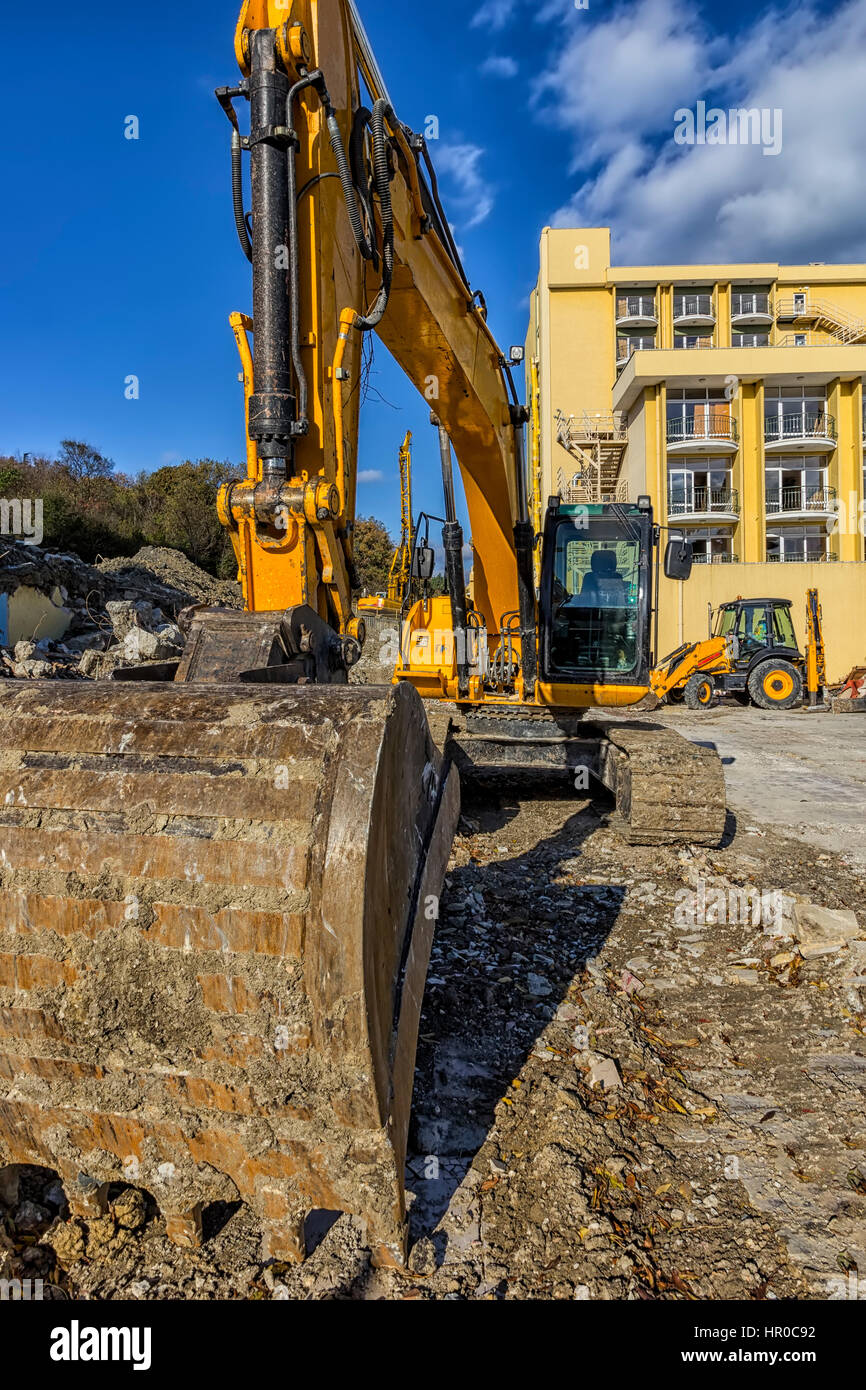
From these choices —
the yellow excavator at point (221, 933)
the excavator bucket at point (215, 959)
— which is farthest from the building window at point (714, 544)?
the excavator bucket at point (215, 959)

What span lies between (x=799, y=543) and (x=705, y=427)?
5.75m

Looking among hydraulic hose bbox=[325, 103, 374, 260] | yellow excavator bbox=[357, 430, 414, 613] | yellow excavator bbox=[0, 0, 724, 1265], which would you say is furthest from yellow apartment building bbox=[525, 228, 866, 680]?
yellow excavator bbox=[0, 0, 724, 1265]

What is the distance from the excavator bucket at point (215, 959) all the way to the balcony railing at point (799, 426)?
104 ft

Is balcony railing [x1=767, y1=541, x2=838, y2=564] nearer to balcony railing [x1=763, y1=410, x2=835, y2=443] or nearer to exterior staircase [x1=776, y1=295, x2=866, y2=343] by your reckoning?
balcony railing [x1=763, y1=410, x2=835, y2=443]

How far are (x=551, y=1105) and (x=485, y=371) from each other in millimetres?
5253

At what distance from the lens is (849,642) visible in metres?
23.6

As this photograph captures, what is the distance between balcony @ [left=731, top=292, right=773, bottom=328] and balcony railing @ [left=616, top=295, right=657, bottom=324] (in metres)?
3.57

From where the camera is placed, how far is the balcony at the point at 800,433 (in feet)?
95.6

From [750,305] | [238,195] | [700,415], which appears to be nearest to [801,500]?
[700,415]

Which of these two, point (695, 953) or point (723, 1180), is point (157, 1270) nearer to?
point (723, 1180)

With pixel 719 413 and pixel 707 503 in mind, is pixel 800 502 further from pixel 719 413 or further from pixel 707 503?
pixel 719 413

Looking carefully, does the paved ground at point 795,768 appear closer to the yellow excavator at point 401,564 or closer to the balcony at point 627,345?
the yellow excavator at point 401,564

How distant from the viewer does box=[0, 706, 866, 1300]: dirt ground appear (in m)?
1.85

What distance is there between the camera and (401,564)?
19.7 metres
